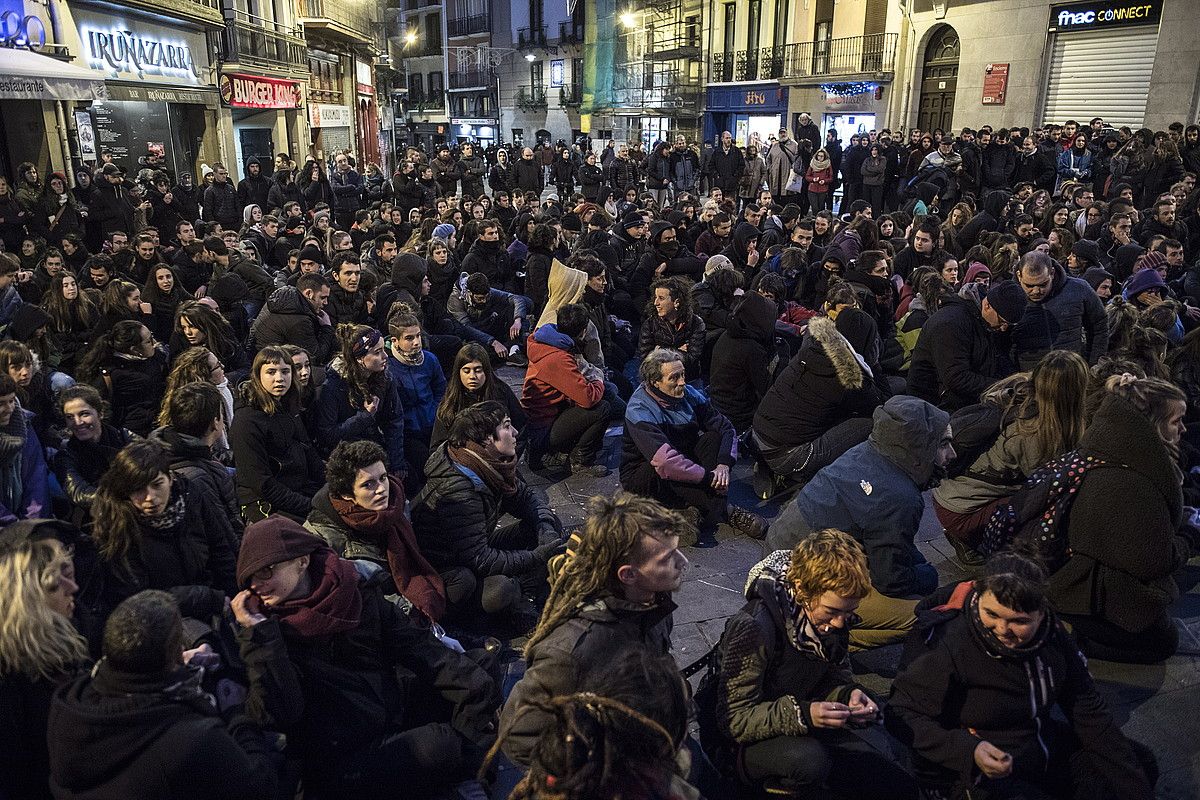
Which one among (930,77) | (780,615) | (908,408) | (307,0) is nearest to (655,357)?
(908,408)

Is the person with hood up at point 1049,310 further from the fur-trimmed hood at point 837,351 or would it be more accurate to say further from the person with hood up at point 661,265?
the person with hood up at point 661,265

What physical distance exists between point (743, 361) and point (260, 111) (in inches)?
997

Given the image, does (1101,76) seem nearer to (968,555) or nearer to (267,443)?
(968,555)

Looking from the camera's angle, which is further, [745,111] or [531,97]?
[531,97]

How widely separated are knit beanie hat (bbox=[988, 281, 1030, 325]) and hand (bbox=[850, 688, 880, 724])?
3829 millimetres

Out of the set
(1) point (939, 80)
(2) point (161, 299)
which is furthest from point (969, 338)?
(1) point (939, 80)

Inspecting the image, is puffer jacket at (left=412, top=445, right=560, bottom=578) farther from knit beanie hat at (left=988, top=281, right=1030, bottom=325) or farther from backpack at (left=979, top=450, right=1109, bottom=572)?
knit beanie hat at (left=988, top=281, right=1030, bottom=325)

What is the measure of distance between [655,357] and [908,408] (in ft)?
5.77

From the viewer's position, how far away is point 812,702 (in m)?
3.10

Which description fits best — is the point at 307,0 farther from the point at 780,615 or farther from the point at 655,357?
the point at 780,615

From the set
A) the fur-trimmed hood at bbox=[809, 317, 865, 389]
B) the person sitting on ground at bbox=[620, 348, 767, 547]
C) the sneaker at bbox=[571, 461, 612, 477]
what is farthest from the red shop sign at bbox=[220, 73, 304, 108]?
the fur-trimmed hood at bbox=[809, 317, 865, 389]

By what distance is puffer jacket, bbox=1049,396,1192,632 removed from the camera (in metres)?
3.77

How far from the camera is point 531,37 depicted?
52.8 m

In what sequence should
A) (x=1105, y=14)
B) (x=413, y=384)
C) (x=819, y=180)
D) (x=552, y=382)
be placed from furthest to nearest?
(x=1105, y=14) < (x=819, y=180) < (x=552, y=382) < (x=413, y=384)
